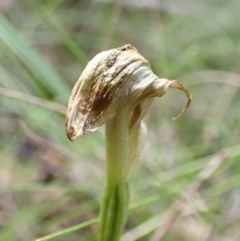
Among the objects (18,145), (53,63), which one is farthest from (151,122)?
(53,63)

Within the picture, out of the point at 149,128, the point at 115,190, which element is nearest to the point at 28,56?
the point at 115,190

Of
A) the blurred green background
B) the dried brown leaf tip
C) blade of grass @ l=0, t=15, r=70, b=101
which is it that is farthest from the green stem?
blade of grass @ l=0, t=15, r=70, b=101

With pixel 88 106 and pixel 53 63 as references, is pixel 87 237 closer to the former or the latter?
pixel 88 106

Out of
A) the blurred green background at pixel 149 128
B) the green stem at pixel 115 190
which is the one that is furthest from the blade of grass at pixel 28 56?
Result: the green stem at pixel 115 190

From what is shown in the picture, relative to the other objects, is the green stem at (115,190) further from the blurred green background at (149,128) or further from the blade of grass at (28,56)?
the blade of grass at (28,56)

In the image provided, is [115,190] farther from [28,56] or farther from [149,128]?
[149,128]
